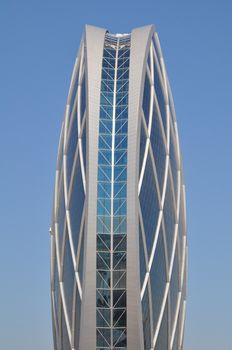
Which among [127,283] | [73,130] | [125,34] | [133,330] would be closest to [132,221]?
[127,283]

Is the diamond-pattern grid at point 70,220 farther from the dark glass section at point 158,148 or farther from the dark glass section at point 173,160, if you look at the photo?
the dark glass section at point 173,160

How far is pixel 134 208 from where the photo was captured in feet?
222

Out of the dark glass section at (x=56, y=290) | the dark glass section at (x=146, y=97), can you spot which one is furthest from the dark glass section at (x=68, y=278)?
the dark glass section at (x=146, y=97)

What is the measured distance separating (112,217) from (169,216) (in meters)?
12.8

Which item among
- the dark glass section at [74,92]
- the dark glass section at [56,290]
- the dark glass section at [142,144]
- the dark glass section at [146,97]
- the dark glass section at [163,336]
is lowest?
the dark glass section at [163,336]

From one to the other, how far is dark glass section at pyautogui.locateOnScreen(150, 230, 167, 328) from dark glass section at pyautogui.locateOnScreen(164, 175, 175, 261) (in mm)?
2970

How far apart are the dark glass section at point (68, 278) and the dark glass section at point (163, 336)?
9541mm

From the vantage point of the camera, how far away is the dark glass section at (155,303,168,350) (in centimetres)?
7288

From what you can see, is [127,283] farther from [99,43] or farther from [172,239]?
[99,43]

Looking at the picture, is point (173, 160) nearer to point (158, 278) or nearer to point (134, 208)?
point (158, 278)

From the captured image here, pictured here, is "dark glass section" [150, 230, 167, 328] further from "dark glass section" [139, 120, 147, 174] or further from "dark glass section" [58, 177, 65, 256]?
"dark glass section" [58, 177, 65, 256]

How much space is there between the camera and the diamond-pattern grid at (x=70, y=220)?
233 feet

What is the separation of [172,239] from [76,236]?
13509 mm
